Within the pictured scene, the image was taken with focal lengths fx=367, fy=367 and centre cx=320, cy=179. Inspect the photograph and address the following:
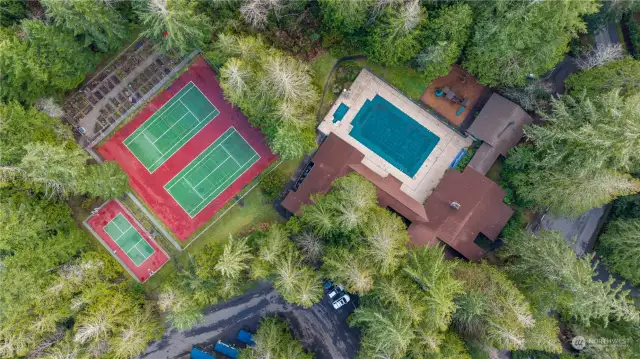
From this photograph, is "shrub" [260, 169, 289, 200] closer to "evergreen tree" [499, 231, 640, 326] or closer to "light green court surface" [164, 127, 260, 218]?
"light green court surface" [164, 127, 260, 218]

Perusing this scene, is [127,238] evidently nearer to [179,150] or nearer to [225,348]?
[179,150]

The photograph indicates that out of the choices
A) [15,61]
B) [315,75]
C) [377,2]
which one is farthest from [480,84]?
[15,61]

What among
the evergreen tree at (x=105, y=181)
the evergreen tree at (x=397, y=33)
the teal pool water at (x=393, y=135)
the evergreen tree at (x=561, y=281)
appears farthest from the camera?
the teal pool water at (x=393, y=135)

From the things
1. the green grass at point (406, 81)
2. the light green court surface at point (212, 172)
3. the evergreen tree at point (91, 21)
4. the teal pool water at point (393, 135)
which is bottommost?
the light green court surface at point (212, 172)

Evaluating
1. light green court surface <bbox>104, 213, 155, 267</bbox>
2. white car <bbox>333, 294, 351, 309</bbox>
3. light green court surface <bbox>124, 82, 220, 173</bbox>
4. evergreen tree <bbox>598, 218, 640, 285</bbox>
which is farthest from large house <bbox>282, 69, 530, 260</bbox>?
light green court surface <bbox>104, 213, 155, 267</bbox>

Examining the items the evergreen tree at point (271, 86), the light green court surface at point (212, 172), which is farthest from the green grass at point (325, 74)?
the light green court surface at point (212, 172)

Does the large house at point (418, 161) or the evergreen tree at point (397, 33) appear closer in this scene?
the evergreen tree at point (397, 33)

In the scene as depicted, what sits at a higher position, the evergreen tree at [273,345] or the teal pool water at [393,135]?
the teal pool water at [393,135]

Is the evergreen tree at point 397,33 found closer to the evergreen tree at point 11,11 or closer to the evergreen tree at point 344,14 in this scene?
the evergreen tree at point 344,14

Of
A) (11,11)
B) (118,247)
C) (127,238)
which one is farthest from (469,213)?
(11,11)
